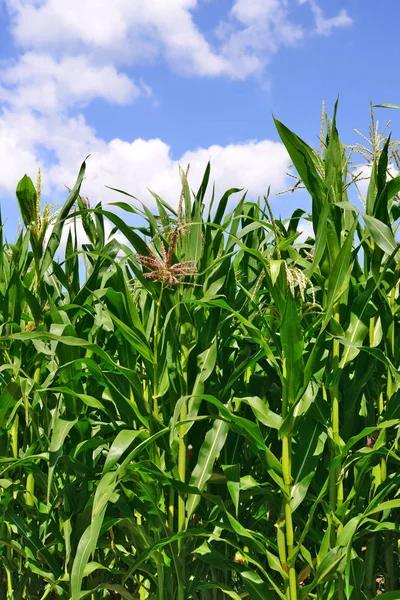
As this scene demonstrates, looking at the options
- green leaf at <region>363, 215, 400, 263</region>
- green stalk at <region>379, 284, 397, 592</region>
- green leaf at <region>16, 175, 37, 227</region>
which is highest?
green leaf at <region>16, 175, 37, 227</region>

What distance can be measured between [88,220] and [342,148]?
110 centimetres

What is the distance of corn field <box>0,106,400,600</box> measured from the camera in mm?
1753

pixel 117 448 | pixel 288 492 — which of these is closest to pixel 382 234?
pixel 288 492

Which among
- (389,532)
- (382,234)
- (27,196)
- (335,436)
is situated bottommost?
(389,532)

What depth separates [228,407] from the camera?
1858 millimetres

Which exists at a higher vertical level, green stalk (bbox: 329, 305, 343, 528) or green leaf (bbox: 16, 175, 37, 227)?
green leaf (bbox: 16, 175, 37, 227)

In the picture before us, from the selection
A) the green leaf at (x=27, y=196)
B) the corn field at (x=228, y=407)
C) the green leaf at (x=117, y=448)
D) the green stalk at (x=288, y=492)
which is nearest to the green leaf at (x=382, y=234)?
the corn field at (x=228, y=407)

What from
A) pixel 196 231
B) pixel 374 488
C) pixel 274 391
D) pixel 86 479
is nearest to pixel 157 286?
pixel 196 231

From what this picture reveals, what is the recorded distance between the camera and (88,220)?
263cm

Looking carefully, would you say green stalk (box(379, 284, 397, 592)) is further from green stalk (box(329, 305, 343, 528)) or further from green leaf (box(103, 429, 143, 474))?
green leaf (box(103, 429, 143, 474))

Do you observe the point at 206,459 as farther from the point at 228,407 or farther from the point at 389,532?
the point at 389,532

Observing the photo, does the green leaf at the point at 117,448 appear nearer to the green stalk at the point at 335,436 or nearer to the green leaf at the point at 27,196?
the green stalk at the point at 335,436

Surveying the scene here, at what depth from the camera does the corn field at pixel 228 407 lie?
1753 mm

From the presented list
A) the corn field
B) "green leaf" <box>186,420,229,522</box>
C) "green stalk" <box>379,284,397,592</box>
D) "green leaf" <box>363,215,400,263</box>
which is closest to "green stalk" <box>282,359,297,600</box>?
the corn field
